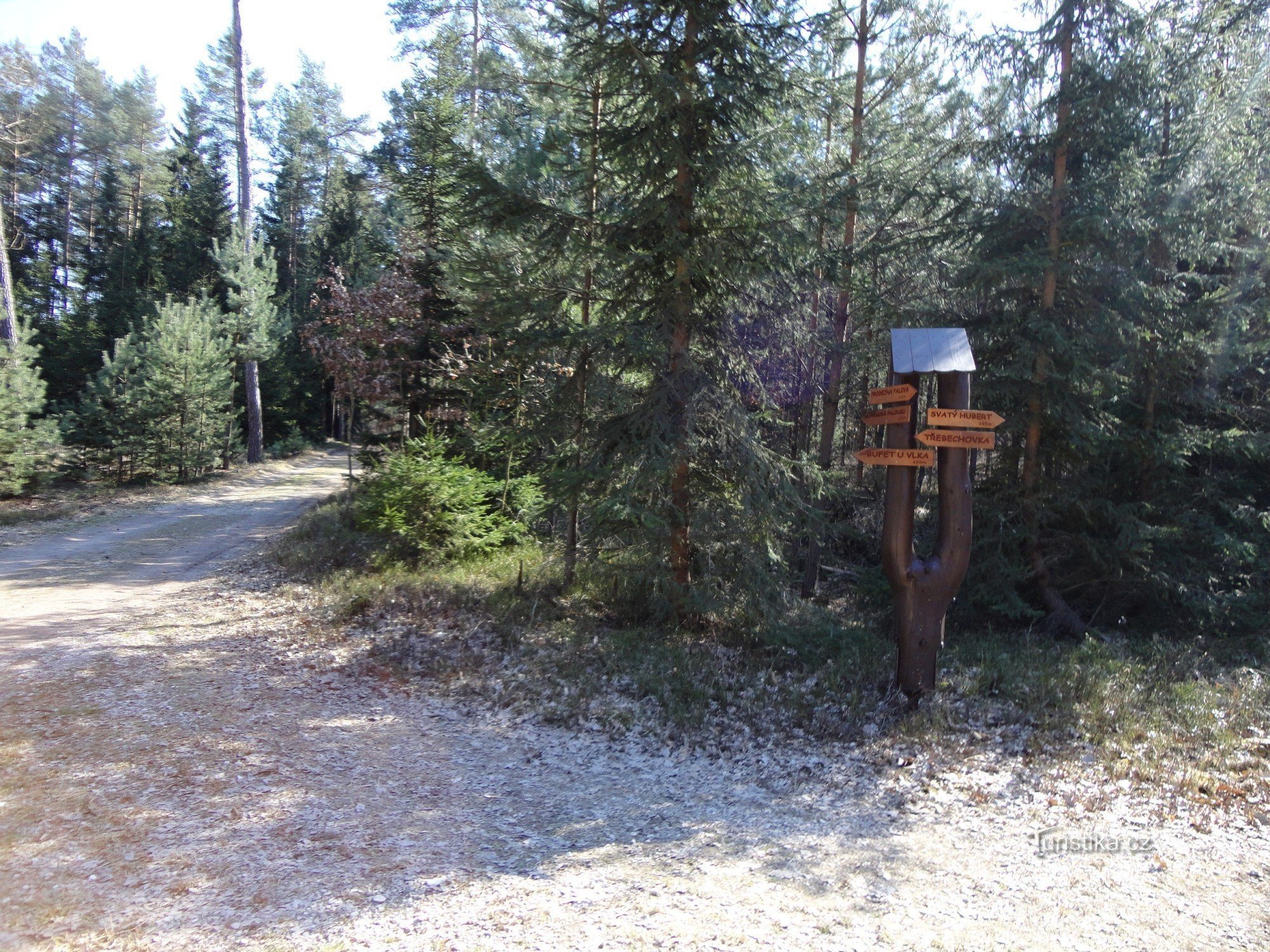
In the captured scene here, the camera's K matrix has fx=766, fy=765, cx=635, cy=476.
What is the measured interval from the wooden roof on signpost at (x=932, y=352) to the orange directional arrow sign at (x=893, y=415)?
34cm

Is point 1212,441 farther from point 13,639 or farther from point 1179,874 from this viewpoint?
point 13,639

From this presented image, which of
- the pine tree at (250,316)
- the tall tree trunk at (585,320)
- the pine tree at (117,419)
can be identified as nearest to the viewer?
the tall tree trunk at (585,320)

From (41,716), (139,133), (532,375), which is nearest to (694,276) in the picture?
(532,375)

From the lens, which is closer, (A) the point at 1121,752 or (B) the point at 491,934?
(B) the point at 491,934

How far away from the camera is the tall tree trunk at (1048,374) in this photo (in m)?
9.43

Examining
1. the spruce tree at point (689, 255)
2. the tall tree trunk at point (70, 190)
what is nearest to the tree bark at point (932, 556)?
the spruce tree at point (689, 255)

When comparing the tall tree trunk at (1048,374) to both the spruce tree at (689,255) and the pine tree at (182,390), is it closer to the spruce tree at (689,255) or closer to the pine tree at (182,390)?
the spruce tree at (689,255)

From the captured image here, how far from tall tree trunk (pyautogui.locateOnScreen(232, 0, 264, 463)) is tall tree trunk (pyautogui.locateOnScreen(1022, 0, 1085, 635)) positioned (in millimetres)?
22984

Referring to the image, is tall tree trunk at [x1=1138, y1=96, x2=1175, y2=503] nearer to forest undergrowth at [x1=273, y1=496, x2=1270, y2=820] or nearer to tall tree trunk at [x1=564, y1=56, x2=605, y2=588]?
forest undergrowth at [x1=273, y1=496, x2=1270, y2=820]

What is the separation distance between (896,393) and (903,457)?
0.58m

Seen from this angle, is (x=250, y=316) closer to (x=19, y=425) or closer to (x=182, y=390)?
(x=182, y=390)

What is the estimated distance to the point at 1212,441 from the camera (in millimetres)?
9406

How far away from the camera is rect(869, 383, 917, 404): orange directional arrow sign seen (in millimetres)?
6875

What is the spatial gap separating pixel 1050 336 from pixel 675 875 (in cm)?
771
